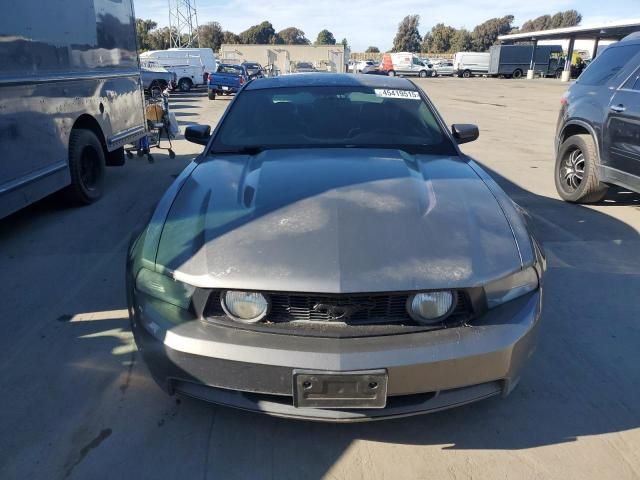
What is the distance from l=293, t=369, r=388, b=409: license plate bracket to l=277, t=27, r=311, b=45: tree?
13625 centimetres

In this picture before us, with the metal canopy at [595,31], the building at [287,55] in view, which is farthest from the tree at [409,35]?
the metal canopy at [595,31]

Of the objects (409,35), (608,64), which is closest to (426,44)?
(409,35)

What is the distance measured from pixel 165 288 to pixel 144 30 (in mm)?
92142

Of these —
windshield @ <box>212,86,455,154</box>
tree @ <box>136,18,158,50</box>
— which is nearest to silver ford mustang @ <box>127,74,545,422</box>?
windshield @ <box>212,86,455,154</box>

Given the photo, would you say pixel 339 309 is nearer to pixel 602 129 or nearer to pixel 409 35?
pixel 602 129

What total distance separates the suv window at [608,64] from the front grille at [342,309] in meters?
4.74

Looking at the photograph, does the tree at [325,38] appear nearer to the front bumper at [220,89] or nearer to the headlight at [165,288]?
the front bumper at [220,89]

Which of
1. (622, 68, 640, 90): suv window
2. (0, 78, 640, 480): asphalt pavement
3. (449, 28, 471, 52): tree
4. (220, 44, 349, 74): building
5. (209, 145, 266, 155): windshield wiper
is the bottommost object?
(0, 78, 640, 480): asphalt pavement

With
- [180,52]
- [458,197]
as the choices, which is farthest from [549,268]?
[180,52]

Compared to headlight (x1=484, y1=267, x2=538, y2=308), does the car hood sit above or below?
above

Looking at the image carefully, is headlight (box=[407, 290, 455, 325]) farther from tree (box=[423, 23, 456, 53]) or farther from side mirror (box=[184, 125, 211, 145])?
tree (box=[423, 23, 456, 53])

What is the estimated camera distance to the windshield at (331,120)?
11.2 ft

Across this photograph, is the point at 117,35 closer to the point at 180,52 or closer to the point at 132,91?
the point at 132,91

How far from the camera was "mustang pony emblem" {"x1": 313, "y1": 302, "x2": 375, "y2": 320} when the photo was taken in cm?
199
